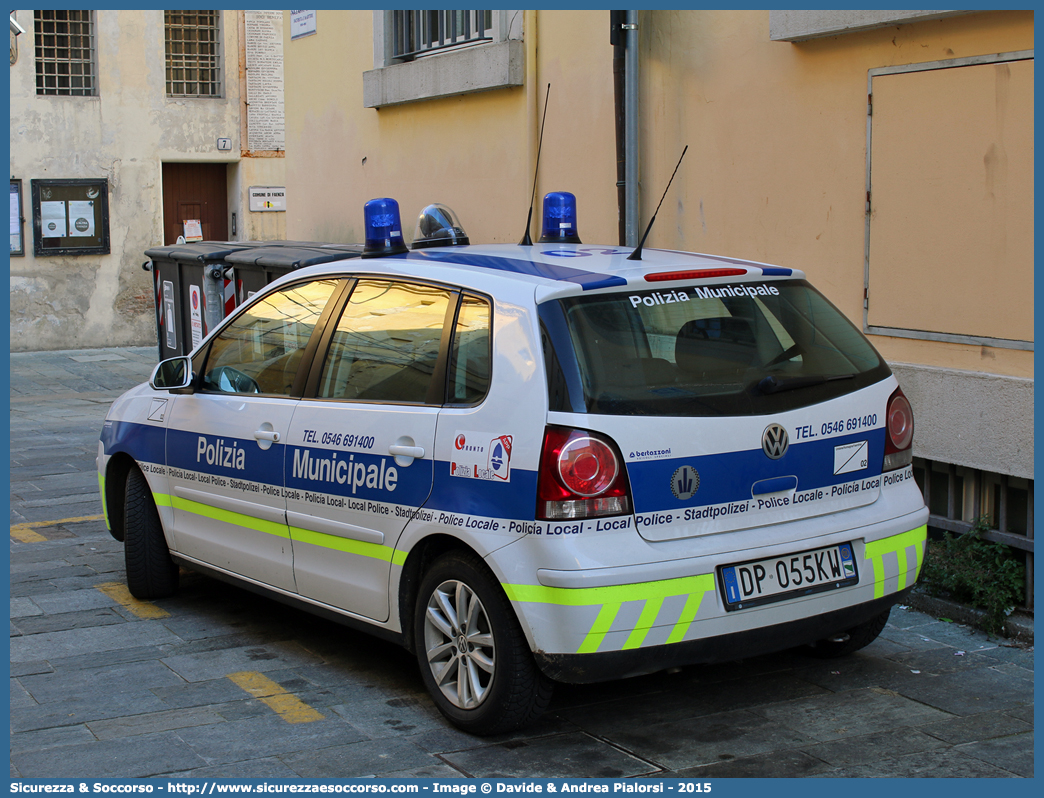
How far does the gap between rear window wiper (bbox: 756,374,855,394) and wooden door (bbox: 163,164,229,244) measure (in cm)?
1680

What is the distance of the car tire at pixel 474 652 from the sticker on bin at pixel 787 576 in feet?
2.22

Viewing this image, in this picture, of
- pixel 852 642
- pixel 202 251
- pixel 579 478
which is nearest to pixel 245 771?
pixel 579 478

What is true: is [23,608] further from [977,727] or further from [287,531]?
[977,727]

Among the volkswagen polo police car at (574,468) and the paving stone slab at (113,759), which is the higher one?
the volkswagen polo police car at (574,468)

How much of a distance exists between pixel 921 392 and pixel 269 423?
307cm

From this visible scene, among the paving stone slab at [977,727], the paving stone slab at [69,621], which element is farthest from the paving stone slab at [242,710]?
the paving stone slab at [977,727]

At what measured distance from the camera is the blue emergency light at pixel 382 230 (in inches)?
196

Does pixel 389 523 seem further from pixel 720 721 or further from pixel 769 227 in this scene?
pixel 769 227

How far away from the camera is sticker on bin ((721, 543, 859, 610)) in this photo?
382 centimetres

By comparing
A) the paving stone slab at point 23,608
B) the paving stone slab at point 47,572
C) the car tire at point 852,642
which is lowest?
the paving stone slab at point 23,608

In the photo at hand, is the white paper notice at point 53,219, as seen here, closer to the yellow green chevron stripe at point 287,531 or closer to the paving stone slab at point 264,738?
the yellow green chevron stripe at point 287,531

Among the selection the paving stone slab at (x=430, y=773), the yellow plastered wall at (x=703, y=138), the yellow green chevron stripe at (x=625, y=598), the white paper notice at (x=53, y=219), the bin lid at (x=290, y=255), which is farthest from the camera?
the white paper notice at (x=53, y=219)

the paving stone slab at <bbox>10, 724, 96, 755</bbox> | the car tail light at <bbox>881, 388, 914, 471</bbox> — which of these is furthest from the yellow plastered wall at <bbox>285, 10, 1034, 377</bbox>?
the paving stone slab at <bbox>10, 724, 96, 755</bbox>

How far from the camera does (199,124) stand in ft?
63.5
